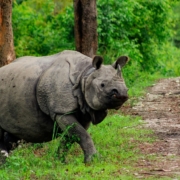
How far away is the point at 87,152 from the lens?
8125 millimetres

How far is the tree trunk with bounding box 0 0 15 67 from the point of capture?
1219 cm

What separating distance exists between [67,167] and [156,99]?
861 cm

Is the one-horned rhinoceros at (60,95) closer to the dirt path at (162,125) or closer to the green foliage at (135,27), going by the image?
the dirt path at (162,125)

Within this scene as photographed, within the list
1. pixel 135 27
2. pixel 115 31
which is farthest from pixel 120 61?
pixel 135 27

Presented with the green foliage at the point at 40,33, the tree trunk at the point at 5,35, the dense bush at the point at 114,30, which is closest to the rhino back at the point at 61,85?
the tree trunk at the point at 5,35

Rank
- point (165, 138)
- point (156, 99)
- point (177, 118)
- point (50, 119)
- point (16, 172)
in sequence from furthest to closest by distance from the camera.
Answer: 1. point (156, 99)
2. point (177, 118)
3. point (165, 138)
4. point (50, 119)
5. point (16, 172)

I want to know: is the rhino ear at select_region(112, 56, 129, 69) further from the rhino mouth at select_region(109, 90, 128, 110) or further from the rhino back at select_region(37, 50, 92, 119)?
the rhino mouth at select_region(109, 90, 128, 110)

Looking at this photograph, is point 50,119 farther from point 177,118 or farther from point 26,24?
point 26,24

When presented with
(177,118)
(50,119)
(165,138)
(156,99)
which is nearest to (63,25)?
(156,99)

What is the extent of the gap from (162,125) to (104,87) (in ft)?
13.2

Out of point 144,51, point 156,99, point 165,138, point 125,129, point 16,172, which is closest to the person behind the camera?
point 16,172

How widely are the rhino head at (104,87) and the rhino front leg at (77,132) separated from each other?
0.35 meters

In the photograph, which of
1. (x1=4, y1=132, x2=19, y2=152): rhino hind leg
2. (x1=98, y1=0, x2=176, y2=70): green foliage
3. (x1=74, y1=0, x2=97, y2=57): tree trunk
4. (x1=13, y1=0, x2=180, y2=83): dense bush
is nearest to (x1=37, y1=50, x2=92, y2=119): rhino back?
(x1=4, y1=132, x2=19, y2=152): rhino hind leg

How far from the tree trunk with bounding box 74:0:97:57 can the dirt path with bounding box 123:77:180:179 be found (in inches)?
65.4
